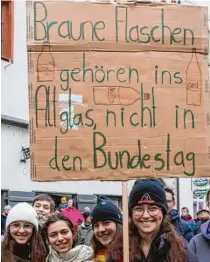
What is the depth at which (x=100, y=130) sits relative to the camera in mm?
4625

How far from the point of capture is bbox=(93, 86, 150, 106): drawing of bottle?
15.3 feet

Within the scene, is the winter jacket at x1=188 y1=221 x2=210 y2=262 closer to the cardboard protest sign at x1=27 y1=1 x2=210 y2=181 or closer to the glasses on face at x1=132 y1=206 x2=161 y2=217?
the glasses on face at x1=132 y1=206 x2=161 y2=217

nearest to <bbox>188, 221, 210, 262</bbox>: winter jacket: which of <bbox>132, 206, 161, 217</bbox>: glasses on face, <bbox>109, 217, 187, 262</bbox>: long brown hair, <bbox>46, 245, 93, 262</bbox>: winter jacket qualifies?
<bbox>109, 217, 187, 262</bbox>: long brown hair

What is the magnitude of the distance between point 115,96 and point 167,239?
97 cm

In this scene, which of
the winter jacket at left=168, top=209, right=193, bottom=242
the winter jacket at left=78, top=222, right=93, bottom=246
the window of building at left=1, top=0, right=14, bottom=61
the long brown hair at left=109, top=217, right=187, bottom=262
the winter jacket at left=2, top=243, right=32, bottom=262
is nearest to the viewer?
the long brown hair at left=109, top=217, right=187, bottom=262

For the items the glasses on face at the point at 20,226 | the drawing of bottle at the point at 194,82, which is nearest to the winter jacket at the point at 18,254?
the glasses on face at the point at 20,226

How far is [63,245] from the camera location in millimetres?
4996

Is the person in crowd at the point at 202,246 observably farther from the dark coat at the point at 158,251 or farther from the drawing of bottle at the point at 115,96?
the drawing of bottle at the point at 115,96

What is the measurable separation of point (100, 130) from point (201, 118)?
2.22ft

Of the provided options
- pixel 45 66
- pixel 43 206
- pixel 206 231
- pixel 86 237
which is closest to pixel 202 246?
pixel 206 231

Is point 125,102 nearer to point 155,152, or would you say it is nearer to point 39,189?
point 155,152

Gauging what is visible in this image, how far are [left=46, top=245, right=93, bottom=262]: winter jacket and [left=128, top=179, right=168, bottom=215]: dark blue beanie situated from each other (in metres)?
0.62

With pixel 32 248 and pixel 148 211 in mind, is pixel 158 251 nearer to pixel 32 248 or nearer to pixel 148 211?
pixel 148 211

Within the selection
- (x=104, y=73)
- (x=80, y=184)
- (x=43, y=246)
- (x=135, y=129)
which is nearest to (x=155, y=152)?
(x=135, y=129)
